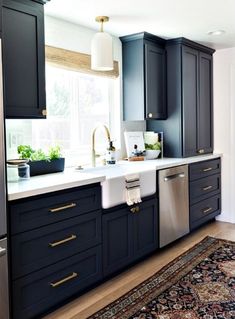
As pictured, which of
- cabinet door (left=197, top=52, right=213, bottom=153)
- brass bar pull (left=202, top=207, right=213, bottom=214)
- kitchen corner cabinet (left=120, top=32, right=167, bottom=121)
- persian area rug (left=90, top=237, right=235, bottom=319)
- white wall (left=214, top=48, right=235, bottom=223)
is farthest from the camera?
white wall (left=214, top=48, right=235, bottom=223)

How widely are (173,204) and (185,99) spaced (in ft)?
4.12

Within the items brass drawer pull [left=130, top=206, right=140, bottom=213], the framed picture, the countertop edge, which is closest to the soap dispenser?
the framed picture

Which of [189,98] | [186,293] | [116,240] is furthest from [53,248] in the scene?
[189,98]

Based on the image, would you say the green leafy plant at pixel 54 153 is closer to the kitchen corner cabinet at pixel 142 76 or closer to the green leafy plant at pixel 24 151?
the green leafy plant at pixel 24 151

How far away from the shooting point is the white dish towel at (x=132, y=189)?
2924 mm

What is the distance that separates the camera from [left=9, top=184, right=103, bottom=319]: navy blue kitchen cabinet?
6.93 ft

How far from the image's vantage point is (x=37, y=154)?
2.93 metres

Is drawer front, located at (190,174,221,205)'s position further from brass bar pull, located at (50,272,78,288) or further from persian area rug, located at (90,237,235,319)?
brass bar pull, located at (50,272,78,288)

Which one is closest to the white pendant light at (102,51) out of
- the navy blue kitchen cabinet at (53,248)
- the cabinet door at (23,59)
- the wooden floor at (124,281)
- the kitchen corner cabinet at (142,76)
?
the cabinet door at (23,59)

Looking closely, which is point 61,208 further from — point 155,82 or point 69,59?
point 155,82

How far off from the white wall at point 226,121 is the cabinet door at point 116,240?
7.03 feet

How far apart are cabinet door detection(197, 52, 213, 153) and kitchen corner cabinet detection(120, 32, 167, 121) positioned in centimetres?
65

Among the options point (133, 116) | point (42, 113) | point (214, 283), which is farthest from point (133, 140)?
point (214, 283)

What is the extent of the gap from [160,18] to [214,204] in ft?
8.04
